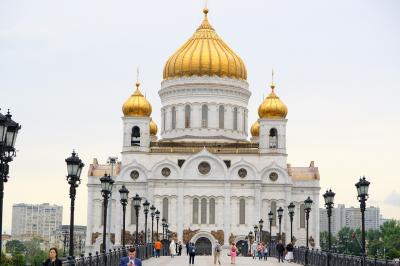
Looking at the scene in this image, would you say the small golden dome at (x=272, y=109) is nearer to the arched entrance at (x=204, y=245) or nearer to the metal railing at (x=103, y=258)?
the arched entrance at (x=204, y=245)

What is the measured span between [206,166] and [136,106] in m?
8.09

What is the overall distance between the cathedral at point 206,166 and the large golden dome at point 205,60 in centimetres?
9

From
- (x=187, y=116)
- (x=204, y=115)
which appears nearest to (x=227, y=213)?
(x=204, y=115)

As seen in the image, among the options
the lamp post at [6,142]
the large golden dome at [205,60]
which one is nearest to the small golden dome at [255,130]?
the large golden dome at [205,60]

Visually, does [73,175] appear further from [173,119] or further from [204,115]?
[173,119]

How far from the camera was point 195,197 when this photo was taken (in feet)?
234

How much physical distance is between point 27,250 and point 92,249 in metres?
62.7

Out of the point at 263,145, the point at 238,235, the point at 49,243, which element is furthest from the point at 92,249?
the point at 49,243

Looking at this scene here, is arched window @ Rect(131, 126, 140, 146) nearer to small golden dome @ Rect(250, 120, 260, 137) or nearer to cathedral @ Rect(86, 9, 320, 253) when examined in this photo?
cathedral @ Rect(86, 9, 320, 253)

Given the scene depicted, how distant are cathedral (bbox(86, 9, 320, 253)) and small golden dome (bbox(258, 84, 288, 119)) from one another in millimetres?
88

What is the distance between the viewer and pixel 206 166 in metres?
72.0

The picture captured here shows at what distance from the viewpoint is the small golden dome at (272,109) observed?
7369 cm

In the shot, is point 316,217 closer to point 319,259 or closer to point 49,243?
point 319,259

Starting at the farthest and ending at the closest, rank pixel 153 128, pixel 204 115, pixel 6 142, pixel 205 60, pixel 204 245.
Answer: pixel 153 128
pixel 205 60
pixel 204 115
pixel 204 245
pixel 6 142
